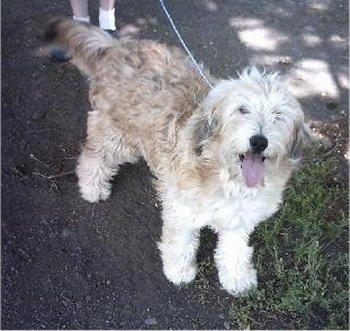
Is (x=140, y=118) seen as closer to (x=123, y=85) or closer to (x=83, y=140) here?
(x=123, y=85)

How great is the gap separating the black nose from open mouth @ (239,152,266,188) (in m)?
0.11

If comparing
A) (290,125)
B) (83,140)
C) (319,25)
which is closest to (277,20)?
(319,25)

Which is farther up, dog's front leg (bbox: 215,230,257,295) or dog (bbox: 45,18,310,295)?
dog (bbox: 45,18,310,295)

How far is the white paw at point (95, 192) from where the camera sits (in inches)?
181

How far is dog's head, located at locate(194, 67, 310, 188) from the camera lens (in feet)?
10.2

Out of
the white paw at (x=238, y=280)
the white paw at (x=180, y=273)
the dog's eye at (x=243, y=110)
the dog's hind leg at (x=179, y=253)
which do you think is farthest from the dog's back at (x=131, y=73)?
the white paw at (x=238, y=280)

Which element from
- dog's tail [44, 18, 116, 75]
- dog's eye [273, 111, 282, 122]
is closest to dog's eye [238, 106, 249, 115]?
dog's eye [273, 111, 282, 122]

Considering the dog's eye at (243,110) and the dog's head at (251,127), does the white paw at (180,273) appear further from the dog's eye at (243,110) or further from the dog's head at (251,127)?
the dog's eye at (243,110)

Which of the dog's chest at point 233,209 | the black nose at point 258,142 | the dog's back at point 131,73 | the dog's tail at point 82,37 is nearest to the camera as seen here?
the black nose at point 258,142

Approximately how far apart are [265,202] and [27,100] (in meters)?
2.53

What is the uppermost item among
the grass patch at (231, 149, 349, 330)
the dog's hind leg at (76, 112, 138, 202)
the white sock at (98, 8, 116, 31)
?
the white sock at (98, 8, 116, 31)

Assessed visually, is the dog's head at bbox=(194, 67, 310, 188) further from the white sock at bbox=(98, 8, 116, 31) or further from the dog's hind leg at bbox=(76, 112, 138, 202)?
the white sock at bbox=(98, 8, 116, 31)

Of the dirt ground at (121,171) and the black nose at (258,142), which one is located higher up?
the black nose at (258,142)

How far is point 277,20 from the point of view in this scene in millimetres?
6453
